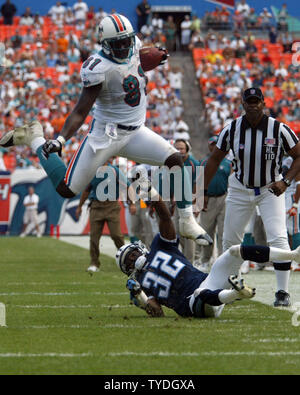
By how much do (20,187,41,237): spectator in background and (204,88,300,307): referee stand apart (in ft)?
42.6

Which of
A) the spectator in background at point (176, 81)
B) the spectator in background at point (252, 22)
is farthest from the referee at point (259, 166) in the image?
the spectator in background at point (252, 22)

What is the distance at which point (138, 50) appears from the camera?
691 cm

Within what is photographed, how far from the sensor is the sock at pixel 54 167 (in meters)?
6.84

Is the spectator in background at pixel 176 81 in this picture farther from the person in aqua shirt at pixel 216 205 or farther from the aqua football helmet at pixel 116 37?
the aqua football helmet at pixel 116 37

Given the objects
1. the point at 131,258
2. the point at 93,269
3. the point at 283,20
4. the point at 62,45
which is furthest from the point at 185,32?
the point at 131,258

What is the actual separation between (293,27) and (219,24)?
243 cm

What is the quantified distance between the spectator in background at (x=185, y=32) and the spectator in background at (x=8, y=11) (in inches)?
214

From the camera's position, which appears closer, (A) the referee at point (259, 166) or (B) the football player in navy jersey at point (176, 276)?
(B) the football player in navy jersey at point (176, 276)

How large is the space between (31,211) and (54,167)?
531 inches

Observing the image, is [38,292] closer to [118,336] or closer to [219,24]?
[118,336]

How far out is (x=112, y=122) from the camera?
679 cm

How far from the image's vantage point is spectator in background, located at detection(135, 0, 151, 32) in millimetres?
26828

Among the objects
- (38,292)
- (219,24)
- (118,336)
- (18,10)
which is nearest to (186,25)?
(219,24)

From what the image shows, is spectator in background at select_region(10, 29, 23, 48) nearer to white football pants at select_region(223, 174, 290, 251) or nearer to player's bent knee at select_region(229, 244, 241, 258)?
white football pants at select_region(223, 174, 290, 251)
